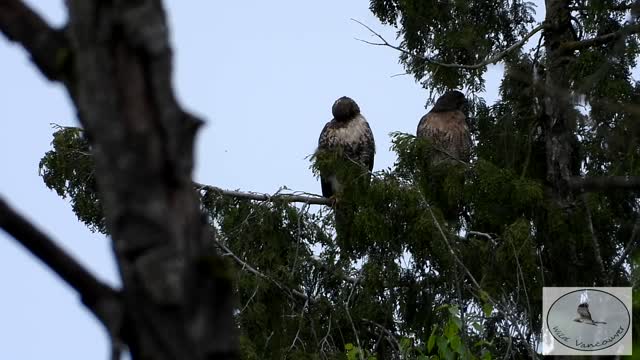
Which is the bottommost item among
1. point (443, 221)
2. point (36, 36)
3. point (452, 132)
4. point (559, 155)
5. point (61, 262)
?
point (61, 262)

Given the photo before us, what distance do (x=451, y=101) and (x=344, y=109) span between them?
103 cm

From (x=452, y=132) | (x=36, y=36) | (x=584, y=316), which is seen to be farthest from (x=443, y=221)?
(x=36, y=36)

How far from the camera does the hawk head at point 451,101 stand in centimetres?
1155

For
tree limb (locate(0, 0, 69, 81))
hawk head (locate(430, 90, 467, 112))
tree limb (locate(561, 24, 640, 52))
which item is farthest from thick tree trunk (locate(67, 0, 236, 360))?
hawk head (locate(430, 90, 467, 112))

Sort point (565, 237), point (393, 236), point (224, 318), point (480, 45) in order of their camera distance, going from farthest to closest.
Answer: point (480, 45) → point (393, 236) → point (565, 237) → point (224, 318)

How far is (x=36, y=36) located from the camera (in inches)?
81.7

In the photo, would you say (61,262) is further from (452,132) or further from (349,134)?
(349,134)

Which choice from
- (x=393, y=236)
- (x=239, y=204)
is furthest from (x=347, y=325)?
(x=239, y=204)

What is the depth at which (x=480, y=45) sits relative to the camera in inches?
384

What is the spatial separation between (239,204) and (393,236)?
1.43 meters

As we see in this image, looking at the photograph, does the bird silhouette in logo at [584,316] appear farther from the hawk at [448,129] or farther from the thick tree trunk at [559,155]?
the hawk at [448,129]

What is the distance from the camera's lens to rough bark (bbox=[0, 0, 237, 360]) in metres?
1.75

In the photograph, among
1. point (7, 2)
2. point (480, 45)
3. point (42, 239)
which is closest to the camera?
point (42, 239)

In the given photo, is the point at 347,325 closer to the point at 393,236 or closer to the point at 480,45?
the point at 393,236
